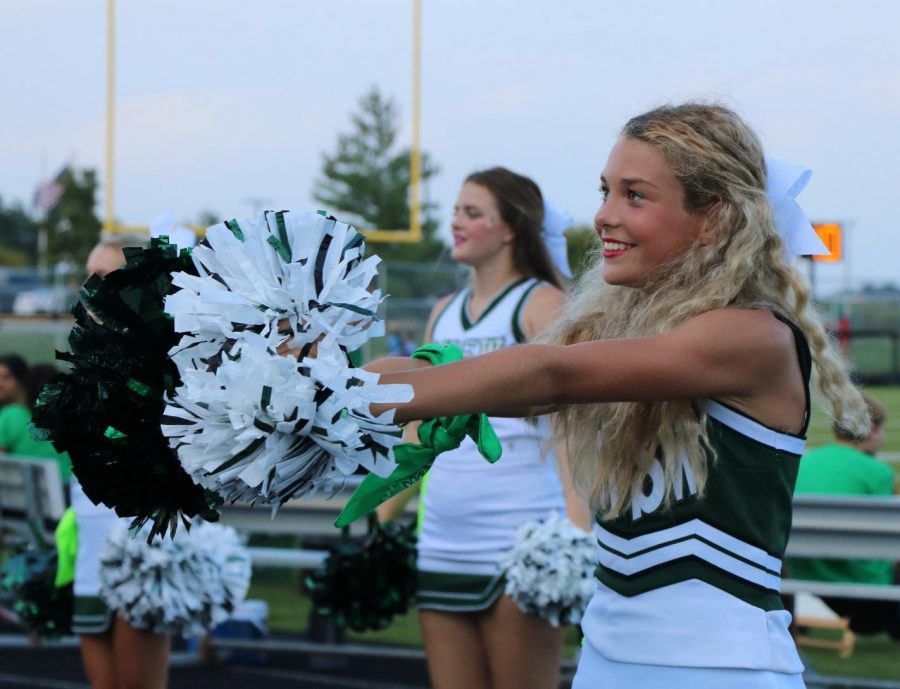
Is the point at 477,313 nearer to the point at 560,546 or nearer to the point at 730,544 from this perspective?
the point at 560,546

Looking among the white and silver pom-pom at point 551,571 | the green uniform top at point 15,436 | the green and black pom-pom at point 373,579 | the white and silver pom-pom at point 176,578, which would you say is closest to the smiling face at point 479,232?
the white and silver pom-pom at point 551,571

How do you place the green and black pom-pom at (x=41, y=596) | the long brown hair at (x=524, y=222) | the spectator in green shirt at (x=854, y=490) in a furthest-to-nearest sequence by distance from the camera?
the spectator in green shirt at (x=854, y=490), the green and black pom-pom at (x=41, y=596), the long brown hair at (x=524, y=222)

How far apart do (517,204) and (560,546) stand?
3.62 feet

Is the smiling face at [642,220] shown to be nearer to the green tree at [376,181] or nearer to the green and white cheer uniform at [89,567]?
the green and white cheer uniform at [89,567]

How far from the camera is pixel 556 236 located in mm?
4254

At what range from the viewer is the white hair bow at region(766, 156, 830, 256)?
2.21m

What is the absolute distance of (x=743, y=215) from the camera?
215cm

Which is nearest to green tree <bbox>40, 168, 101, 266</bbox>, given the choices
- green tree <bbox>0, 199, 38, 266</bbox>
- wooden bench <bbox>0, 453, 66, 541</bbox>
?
green tree <bbox>0, 199, 38, 266</bbox>

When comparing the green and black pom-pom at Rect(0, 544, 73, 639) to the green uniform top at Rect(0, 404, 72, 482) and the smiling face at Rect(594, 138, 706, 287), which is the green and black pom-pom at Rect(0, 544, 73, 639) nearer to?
the smiling face at Rect(594, 138, 706, 287)

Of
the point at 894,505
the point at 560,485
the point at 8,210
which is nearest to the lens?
the point at 560,485

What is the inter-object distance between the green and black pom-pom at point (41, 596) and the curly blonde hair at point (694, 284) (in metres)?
2.83

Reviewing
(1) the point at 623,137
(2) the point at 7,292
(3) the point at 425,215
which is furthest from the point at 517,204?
(3) the point at 425,215

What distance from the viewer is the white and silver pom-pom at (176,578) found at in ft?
13.0

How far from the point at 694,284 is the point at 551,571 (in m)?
1.62
